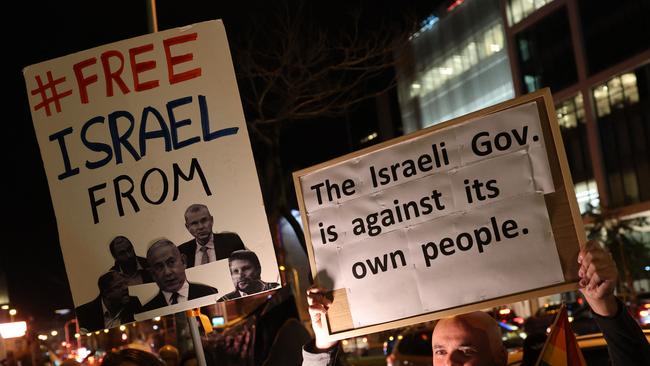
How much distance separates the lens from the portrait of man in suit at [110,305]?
3.96 metres

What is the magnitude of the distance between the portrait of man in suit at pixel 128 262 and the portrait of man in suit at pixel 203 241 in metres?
0.23

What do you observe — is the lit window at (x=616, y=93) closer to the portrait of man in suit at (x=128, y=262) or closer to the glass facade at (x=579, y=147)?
the glass facade at (x=579, y=147)

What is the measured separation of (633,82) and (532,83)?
9.59 metres

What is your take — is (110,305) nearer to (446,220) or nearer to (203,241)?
(203,241)

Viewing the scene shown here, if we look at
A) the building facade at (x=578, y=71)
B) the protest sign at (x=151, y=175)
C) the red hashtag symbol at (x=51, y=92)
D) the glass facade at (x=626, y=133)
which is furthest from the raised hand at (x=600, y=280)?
the glass facade at (x=626, y=133)

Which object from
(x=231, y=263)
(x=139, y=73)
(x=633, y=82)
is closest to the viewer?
(x=231, y=263)

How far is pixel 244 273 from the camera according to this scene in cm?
381

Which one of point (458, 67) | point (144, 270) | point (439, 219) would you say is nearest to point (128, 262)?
point (144, 270)

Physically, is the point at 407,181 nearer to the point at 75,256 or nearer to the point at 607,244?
the point at 75,256

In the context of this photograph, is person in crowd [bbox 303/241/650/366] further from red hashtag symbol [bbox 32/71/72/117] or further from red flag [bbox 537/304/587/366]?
red hashtag symbol [bbox 32/71/72/117]

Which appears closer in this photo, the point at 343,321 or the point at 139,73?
the point at 343,321

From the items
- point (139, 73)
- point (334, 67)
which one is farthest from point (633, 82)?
point (139, 73)

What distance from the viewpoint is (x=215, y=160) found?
12.7 ft

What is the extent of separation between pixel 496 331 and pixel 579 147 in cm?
4373
